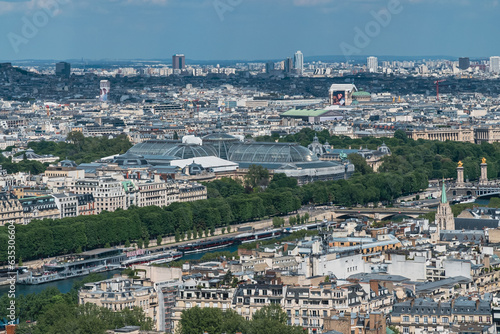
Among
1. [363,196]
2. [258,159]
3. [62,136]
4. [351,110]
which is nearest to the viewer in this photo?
[363,196]

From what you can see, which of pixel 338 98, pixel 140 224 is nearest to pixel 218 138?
pixel 140 224

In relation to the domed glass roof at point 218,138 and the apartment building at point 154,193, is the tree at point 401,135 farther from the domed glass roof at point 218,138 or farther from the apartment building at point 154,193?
the apartment building at point 154,193

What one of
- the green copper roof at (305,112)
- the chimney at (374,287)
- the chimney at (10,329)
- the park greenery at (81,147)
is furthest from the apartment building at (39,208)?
the green copper roof at (305,112)

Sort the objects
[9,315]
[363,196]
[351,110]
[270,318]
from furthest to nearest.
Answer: [351,110], [363,196], [9,315], [270,318]

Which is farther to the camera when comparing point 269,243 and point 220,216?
point 220,216

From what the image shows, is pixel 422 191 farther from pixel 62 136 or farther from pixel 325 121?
pixel 325 121

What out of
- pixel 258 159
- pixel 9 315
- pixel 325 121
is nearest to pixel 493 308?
pixel 9 315

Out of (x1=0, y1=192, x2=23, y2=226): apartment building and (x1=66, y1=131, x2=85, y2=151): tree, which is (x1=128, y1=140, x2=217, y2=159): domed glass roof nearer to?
(x1=66, y1=131, x2=85, y2=151): tree
